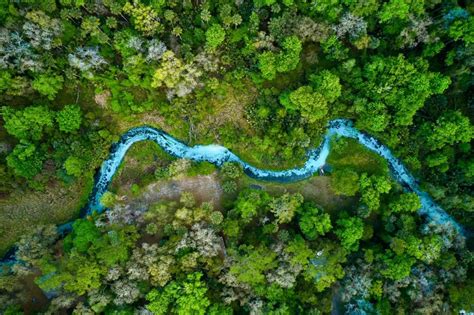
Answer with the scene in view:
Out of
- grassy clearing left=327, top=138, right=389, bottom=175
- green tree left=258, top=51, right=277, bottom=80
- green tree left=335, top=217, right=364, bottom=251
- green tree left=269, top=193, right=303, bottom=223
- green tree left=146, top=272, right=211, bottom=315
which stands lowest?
green tree left=146, top=272, right=211, bottom=315

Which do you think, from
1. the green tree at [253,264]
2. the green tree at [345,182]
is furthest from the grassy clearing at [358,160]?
the green tree at [253,264]

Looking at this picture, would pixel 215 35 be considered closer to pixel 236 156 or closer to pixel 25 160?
pixel 236 156

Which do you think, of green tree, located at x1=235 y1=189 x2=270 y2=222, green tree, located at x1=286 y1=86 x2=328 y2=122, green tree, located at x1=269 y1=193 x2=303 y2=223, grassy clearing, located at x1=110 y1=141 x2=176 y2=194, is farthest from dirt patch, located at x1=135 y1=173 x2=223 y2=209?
green tree, located at x1=286 y1=86 x2=328 y2=122

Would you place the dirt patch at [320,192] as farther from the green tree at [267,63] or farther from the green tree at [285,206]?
the green tree at [267,63]

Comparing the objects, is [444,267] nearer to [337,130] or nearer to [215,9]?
[337,130]

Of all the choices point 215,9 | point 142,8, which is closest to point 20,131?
point 142,8

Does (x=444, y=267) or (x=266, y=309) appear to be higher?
(x=444, y=267)

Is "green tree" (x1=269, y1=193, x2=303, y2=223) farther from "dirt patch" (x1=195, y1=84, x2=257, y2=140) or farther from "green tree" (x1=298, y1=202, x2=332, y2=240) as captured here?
"dirt patch" (x1=195, y1=84, x2=257, y2=140)

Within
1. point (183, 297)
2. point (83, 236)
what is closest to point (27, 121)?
point (83, 236)
